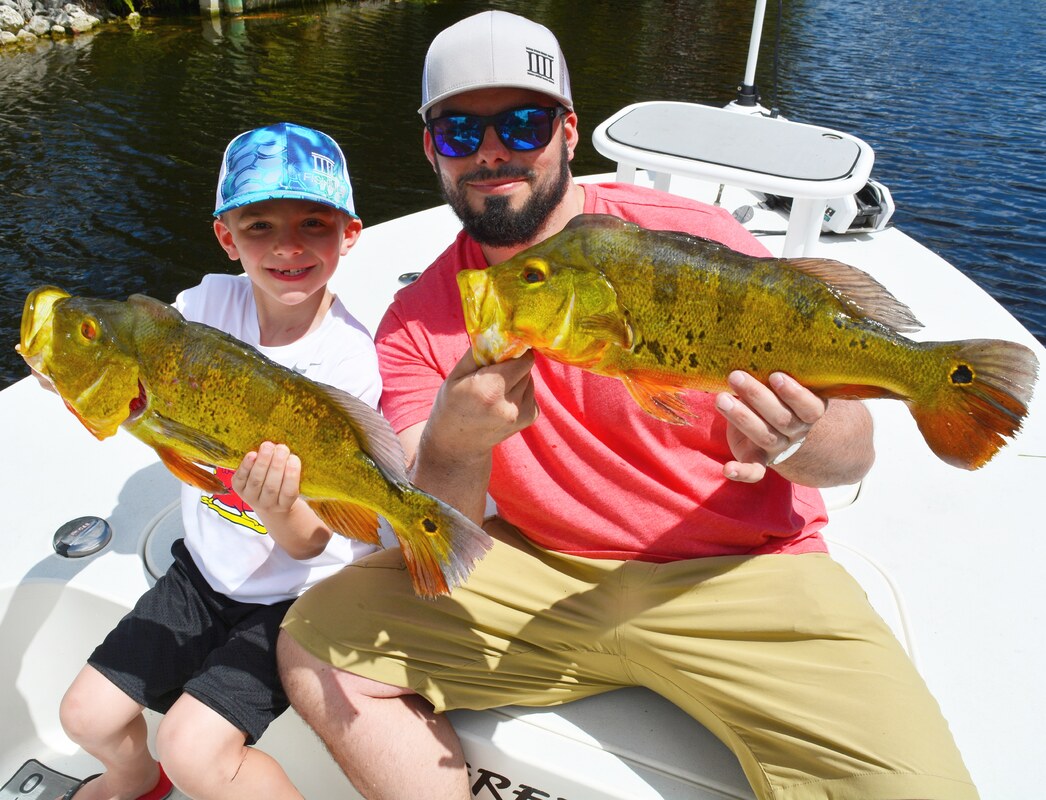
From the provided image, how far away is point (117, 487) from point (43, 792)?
4.12 feet

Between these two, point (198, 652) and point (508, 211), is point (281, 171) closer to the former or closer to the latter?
point (508, 211)

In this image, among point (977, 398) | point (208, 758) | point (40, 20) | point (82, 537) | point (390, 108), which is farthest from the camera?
point (40, 20)

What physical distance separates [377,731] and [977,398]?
1883 millimetres

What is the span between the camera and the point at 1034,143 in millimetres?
17266

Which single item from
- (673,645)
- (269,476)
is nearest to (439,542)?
(269,476)

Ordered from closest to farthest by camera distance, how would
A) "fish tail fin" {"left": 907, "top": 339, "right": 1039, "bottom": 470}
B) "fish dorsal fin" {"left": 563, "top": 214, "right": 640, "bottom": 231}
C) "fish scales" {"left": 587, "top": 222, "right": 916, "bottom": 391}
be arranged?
1. "fish tail fin" {"left": 907, "top": 339, "right": 1039, "bottom": 470}
2. "fish scales" {"left": 587, "top": 222, "right": 916, "bottom": 391}
3. "fish dorsal fin" {"left": 563, "top": 214, "right": 640, "bottom": 231}

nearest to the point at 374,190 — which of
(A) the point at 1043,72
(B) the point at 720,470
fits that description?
(B) the point at 720,470

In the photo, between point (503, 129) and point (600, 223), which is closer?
point (600, 223)

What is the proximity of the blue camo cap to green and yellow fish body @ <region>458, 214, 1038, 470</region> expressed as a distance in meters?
1.01

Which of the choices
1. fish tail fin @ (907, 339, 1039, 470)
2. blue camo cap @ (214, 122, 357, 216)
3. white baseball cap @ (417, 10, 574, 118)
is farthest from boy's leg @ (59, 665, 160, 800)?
fish tail fin @ (907, 339, 1039, 470)

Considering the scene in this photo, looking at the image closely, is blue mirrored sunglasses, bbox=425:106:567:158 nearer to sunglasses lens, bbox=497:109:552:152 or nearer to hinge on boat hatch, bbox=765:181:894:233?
sunglasses lens, bbox=497:109:552:152

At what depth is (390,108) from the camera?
68.7 feet

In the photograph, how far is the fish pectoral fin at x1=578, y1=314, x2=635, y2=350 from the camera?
1857 millimetres

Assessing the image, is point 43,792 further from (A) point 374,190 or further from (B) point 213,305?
(A) point 374,190
